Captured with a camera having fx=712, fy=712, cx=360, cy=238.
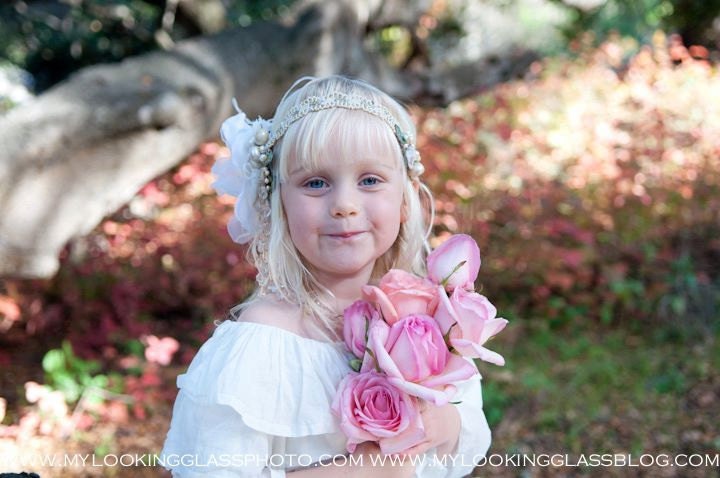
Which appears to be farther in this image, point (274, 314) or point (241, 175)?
point (241, 175)

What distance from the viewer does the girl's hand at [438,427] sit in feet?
4.89

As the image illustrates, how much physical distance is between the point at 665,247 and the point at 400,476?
4.41 metres

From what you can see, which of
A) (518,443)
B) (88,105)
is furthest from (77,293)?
(518,443)

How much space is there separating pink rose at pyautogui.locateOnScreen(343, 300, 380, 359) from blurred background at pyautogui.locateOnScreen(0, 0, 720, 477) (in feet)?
6.70

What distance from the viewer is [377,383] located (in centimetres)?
141

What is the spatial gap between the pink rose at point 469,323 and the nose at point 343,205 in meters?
0.26

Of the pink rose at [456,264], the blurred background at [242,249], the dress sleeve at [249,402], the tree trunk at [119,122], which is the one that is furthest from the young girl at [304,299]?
the tree trunk at [119,122]

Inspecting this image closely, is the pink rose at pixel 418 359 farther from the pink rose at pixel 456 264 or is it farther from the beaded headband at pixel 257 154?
the beaded headband at pixel 257 154

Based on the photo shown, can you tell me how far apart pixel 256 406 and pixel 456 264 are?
0.49 metres

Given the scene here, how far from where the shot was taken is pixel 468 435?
174cm

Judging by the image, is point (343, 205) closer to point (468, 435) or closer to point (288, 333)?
point (288, 333)

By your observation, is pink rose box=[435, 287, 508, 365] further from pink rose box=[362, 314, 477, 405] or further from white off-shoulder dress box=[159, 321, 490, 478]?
white off-shoulder dress box=[159, 321, 490, 478]

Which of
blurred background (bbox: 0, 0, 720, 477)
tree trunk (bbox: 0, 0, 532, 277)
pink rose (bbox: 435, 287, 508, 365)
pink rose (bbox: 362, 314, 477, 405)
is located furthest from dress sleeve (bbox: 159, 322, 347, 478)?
tree trunk (bbox: 0, 0, 532, 277)

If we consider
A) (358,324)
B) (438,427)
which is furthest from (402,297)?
(438,427)
